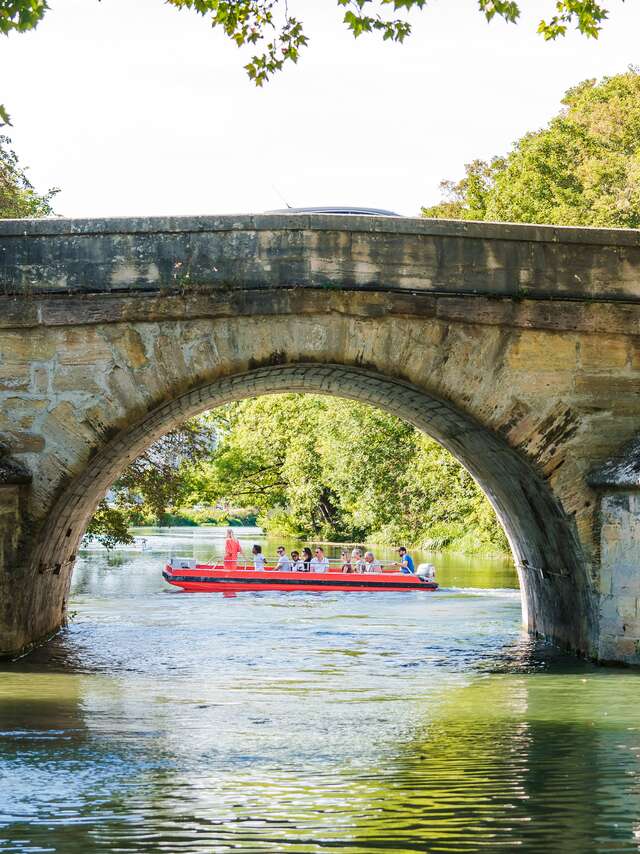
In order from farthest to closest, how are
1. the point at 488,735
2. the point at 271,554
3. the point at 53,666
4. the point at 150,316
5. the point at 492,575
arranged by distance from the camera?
the point at 271,554 < the point at 492,575 < the point at 53,666 < the point at 150,316 < the point at 488,735

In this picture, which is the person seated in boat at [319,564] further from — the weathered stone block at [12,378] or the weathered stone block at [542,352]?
the weathered stone block at [12,378]

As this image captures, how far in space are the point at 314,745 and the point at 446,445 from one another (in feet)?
21.0

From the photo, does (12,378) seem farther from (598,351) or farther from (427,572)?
(427,572)

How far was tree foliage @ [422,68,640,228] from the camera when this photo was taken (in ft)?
104

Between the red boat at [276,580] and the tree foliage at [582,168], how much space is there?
40.3 ft

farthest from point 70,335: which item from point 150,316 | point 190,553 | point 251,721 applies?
point 190,553

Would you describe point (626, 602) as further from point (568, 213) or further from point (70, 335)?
point (568, 213)

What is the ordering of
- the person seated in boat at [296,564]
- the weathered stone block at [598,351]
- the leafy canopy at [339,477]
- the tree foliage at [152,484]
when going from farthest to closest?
the leafy canopy at [339,477]
the person seated in boat at [296,564]
the tree foliage at [152,484]
the weathered stone block at [598,351]

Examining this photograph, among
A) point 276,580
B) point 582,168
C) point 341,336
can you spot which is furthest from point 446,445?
point 582,168

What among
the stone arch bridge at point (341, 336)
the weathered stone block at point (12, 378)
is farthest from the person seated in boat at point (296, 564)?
the weathered stone block at point (12, 378)

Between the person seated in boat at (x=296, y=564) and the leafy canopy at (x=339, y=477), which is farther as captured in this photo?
the leafy canopy at (x=339, y=477)

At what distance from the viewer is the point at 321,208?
11.9m

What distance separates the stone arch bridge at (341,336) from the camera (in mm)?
10102

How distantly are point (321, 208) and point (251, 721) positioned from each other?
5.31m
